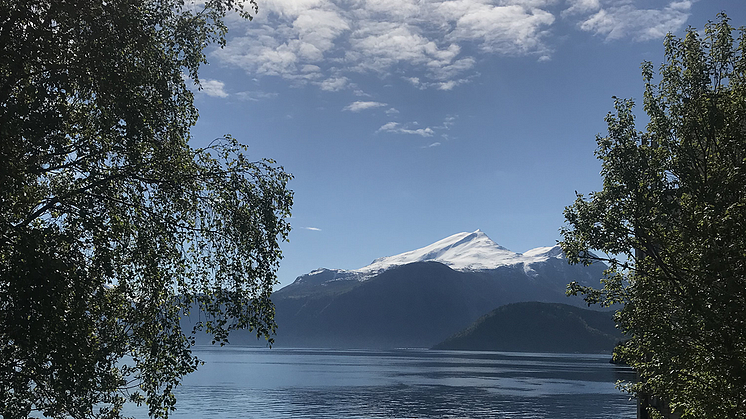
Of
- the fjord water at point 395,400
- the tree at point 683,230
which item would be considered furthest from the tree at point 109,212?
the fjord water at point 395,400

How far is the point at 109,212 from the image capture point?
13109mm

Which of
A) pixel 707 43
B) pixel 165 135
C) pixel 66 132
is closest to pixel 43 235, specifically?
pixel 66 132

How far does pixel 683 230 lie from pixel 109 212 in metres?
16.6

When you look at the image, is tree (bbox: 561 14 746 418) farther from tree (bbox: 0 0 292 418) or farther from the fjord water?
the fjord water

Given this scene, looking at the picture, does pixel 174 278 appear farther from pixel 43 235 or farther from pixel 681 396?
pixel 681 396

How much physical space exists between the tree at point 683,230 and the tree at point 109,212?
483 inches

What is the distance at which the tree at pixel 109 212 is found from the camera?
34.6 feet

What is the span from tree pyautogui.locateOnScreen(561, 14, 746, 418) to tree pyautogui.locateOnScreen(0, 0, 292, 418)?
12.3 meters

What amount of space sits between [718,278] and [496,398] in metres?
113

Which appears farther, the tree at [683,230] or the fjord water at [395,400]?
the fjord water at [395,400]

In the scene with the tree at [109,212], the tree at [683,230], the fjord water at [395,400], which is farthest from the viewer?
the fjord water at [395,400]

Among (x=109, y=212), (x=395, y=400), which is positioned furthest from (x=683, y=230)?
(x=395, y=400)

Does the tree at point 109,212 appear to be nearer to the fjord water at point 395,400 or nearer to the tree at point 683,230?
→ the tree at point 683,230

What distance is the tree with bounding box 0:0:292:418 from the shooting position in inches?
415
